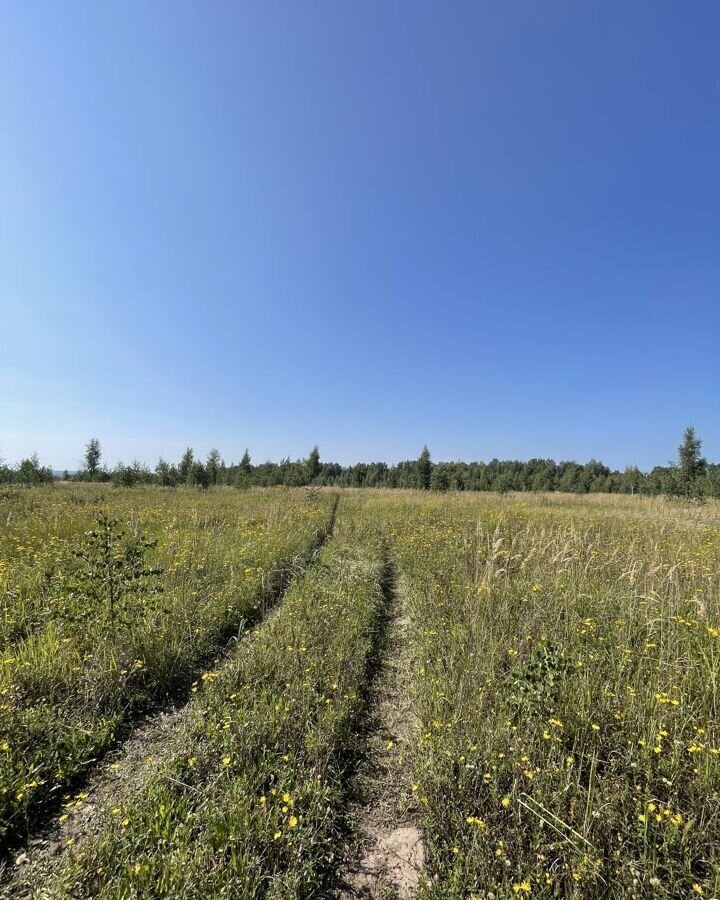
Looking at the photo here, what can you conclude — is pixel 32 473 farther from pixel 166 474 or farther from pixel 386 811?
pixel 386 811

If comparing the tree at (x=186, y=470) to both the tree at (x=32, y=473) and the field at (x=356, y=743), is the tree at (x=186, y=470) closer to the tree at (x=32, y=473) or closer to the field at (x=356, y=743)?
the tree at (x=32, y=473)

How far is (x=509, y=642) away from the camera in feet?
13.4

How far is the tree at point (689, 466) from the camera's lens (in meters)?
28.0

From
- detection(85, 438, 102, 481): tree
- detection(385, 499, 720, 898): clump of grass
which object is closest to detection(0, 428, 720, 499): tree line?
detection(85, 438, 102, 481): tree

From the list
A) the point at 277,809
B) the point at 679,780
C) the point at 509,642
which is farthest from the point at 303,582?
the point at 679,780

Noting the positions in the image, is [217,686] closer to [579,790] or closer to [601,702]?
[579,790]

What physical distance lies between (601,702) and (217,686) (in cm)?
340

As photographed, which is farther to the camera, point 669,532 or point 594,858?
point 669,532

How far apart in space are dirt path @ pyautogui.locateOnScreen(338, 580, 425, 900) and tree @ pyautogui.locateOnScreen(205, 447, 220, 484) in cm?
4116

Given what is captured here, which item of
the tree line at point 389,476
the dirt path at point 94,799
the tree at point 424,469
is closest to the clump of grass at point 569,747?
the dirt path at point 94,799

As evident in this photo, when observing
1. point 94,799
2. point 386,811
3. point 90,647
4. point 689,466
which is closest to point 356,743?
point 386,811

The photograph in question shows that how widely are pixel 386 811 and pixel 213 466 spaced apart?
43839mm

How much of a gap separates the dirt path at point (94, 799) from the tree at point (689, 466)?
36.0 m

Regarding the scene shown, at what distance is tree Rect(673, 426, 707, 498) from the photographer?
28.0 meters
